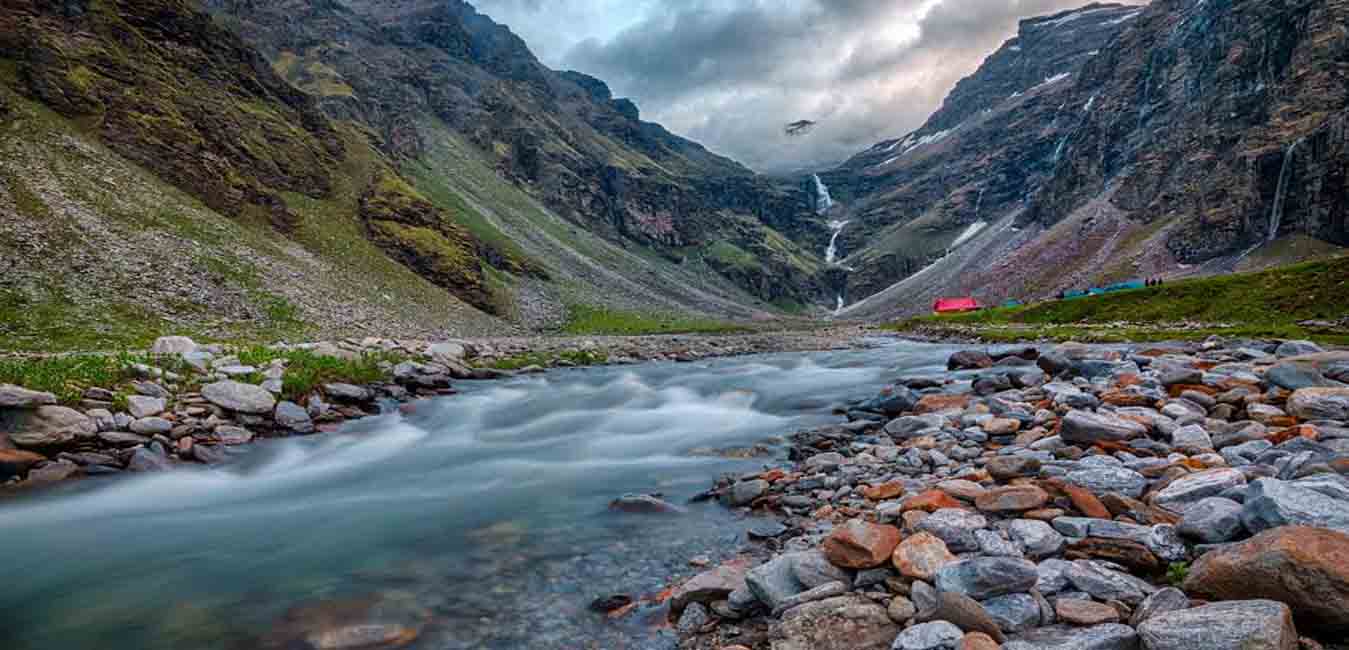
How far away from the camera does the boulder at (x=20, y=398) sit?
12.6 meters

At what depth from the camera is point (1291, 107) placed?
293ft

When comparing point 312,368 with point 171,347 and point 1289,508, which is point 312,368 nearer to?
point 171,347

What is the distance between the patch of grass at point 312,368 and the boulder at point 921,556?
19283 millimetres

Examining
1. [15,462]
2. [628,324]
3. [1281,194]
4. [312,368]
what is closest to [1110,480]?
[15,462]

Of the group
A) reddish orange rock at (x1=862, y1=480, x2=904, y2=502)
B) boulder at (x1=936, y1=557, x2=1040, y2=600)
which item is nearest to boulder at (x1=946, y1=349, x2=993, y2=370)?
reddish orange rock at (x1=862, y1=480, x2=904, y2=502)

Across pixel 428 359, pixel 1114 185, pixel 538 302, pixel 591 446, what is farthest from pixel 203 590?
pixel 1114 185

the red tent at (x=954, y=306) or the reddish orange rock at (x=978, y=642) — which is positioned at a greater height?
the reddish orange rock at (x=978, y=642)

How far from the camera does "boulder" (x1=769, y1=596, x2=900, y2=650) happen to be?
5031 mm

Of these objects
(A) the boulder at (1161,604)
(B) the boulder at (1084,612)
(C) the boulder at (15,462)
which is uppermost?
(C) the boulder at (15,462)

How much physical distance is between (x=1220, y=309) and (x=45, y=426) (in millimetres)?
52865

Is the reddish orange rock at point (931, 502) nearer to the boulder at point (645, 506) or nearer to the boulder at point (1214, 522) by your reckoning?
the boulder at point (1214, 522)

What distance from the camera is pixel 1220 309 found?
36125 mm

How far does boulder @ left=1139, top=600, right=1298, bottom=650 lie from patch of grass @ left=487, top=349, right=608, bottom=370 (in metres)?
30.0

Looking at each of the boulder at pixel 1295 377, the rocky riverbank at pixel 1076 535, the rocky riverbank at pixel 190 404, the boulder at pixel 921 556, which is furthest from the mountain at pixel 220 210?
the boulder at pixel 1295 377
